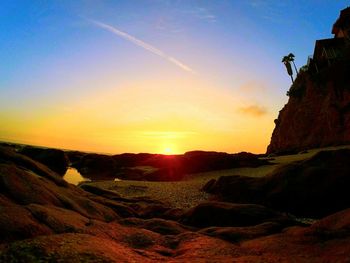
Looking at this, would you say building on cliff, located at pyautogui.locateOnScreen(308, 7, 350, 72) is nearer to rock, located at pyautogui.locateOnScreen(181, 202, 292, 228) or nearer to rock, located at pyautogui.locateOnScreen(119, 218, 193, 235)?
rock, located at pyautogui.locateOnScreen(181, 202, 292, 228)

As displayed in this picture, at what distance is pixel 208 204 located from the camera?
1255cm

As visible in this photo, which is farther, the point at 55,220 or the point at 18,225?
the point at 55,220

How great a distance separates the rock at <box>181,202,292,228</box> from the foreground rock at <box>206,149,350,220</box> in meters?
4.17

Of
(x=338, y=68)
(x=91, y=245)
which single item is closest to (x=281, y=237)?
(x=91, y=245)

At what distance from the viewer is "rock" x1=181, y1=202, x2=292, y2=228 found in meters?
11.4

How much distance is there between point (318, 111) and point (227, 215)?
163 feet

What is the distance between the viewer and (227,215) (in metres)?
11.7

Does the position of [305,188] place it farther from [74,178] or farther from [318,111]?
[318,111]

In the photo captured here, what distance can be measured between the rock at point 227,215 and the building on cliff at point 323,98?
3904 centimetres

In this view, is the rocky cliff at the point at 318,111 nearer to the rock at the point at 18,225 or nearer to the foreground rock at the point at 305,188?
the foreground rock at the point at 305,188

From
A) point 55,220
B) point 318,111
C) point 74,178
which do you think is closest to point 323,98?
point 318,111

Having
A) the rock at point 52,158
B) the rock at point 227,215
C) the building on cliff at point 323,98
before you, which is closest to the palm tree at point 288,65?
the building on cliff at point 323,98

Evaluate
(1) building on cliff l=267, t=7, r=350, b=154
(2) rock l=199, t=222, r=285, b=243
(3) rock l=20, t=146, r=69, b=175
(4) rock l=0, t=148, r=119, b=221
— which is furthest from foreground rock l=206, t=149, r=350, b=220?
(3) rock l=20, t=146, r=69, b=175

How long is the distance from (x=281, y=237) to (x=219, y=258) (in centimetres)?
221
